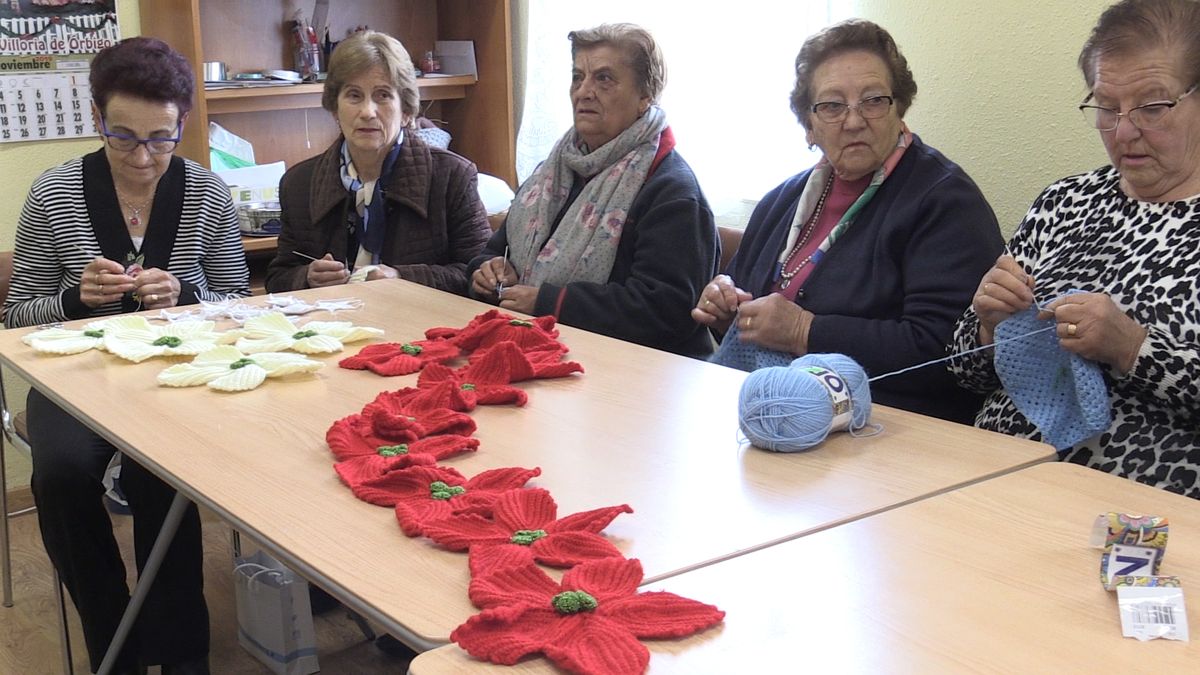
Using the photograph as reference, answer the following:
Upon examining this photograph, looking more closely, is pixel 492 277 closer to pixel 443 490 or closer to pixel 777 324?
pixel 777 324

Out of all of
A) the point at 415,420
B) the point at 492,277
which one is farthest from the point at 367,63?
the point at 415,420

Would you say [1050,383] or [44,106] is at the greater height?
[44,106]

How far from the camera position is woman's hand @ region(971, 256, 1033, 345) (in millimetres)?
1744

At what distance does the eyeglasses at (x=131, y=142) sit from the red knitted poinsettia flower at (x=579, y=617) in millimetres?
1806

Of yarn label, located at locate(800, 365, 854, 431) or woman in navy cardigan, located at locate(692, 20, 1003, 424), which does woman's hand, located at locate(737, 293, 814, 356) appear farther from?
yarn label, located at locate(800, 365, 854, 431)

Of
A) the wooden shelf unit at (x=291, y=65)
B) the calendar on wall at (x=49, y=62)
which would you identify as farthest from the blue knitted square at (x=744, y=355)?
the calendar on wall at (x=49, y=62)

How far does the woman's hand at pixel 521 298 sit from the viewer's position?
104 inches

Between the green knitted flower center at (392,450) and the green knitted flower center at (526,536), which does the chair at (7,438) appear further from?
the green knitted flower center at (526,536)

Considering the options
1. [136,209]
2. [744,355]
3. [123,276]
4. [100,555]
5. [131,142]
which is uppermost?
[131,142]

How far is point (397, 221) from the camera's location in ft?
9.90

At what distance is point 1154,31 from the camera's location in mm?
1781

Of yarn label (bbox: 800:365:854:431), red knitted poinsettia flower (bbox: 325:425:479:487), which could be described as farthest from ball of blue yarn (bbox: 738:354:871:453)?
red knitted poinsettia flower (bbox: 325:425:479:487)

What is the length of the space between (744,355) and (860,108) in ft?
1.69

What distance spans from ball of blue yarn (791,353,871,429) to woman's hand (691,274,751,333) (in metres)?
0.58
